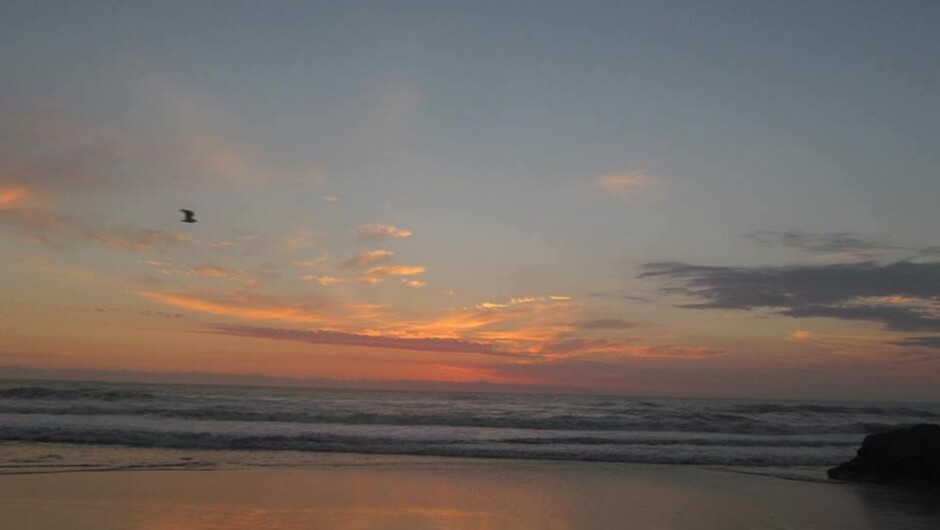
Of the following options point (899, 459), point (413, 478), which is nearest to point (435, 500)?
point (413, 478)

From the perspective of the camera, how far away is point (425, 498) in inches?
534

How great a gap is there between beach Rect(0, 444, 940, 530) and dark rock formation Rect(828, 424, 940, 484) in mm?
1165

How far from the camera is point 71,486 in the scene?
13852 millimetres

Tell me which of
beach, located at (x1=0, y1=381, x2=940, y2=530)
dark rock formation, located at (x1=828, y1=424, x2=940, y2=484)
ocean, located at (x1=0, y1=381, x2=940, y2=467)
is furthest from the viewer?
ocean, located at (x1=0, y1=381, x2=940, y2=467)

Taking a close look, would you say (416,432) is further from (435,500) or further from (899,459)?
(899,459)

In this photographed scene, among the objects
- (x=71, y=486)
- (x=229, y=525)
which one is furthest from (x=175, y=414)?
(x=229, y=525)

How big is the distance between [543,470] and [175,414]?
2183 centimetres

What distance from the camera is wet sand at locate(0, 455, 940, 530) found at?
37.3ft

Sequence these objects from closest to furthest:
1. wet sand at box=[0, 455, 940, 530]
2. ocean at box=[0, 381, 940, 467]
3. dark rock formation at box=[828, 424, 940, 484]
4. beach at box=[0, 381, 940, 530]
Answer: wet sand at box=[0, 455, 940, 530]
beach at box=[0, 381, 940, 530]
dark rock formation at box=[828, 424, 940, 484]
ocean at box=[0, 381, 940, 467]

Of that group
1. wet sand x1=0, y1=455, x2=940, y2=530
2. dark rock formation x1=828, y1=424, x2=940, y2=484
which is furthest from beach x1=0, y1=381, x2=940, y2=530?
dark rock formation x1=828, y1=424, x2=940, y2=484

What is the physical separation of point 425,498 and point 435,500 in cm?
29

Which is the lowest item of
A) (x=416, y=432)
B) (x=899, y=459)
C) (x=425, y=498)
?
(x=416, y=432)

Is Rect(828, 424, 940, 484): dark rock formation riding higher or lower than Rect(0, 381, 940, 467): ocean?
higher

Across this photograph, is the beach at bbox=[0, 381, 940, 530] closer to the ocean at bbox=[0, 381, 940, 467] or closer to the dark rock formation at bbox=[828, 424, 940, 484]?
the ocean at bbox=[0, 381, 940, 467]
